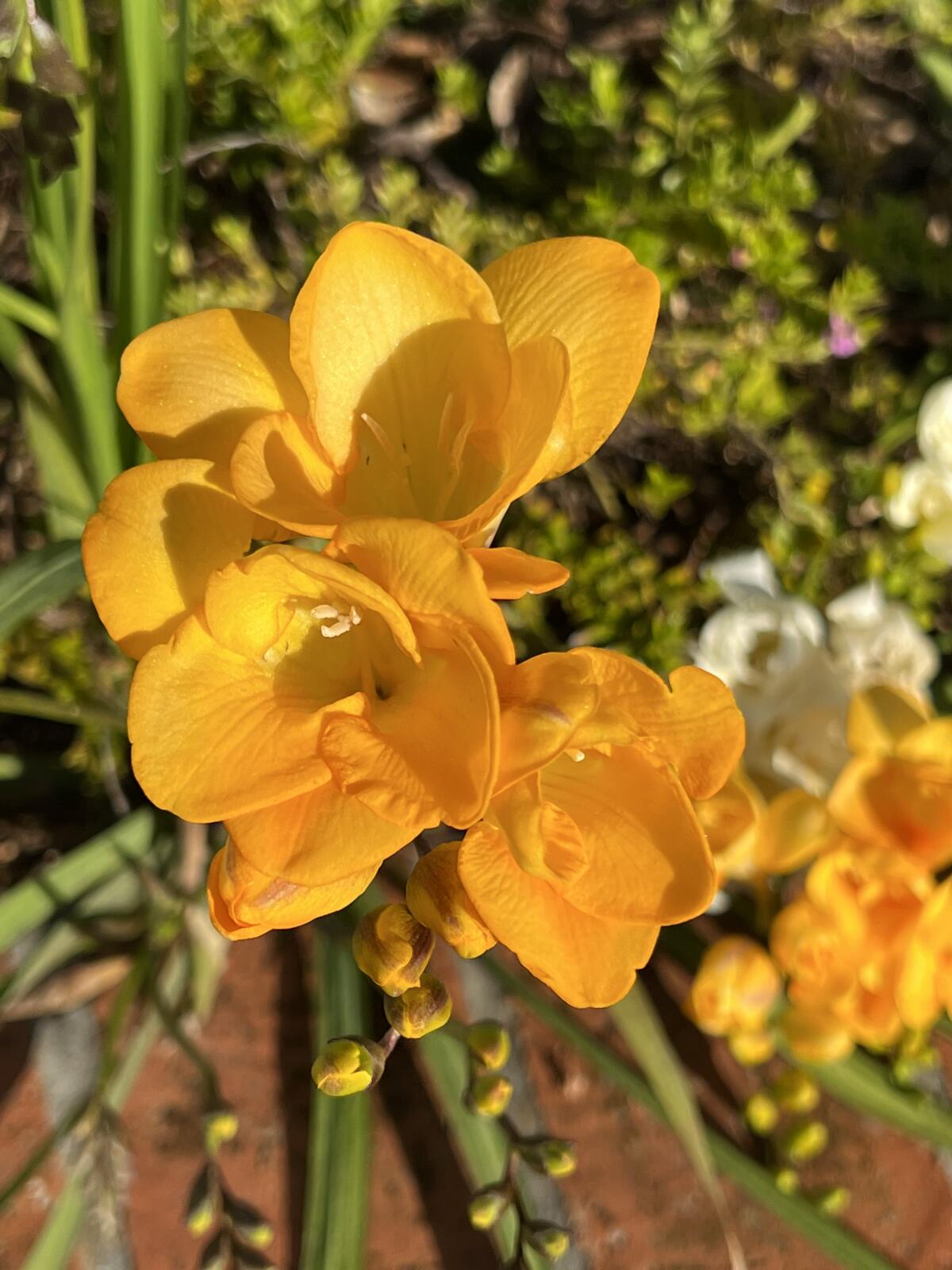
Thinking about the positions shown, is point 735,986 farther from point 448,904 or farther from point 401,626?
point 401,626

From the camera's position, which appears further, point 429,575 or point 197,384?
point 197,384

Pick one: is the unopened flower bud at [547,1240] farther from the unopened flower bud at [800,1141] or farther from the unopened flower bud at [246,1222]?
the unopened flower bud at [800,1141]

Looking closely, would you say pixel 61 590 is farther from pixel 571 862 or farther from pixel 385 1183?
pixel 385 1183

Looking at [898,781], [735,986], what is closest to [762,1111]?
[735,986]

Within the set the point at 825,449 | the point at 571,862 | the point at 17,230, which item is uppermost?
the point at 17,230

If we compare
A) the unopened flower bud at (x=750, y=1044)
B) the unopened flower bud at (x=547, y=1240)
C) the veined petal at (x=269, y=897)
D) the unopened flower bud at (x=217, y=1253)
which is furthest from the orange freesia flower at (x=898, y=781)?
the unopened flower bud at (x=217, y=1253)

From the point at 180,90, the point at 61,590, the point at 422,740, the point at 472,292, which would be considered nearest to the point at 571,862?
the point at 422,740
